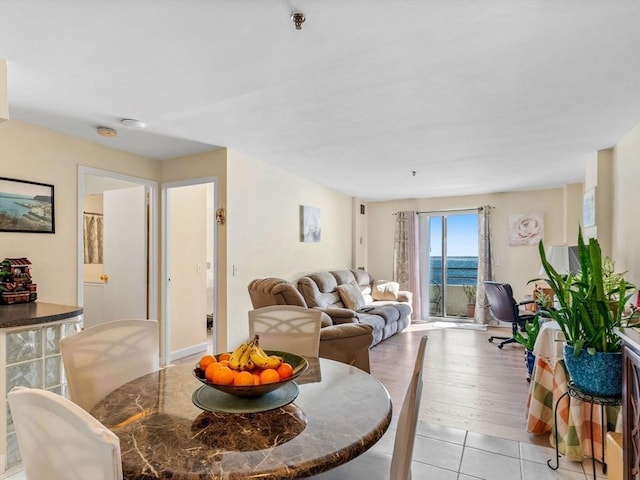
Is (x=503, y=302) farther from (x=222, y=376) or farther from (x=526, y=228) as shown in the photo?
(x=222, y=376)

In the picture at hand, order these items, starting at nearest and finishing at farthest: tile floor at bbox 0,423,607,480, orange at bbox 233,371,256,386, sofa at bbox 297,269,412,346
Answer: orange at bbox 233,371,256,386, tile floor at bbox 0,423,607,480, sofa at bbox 297,269,412,346

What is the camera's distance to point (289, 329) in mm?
2246

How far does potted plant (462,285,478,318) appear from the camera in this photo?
22.6 ft

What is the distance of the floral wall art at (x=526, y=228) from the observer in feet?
20.3

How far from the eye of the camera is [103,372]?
5.43ft

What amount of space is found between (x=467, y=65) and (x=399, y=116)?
82cm

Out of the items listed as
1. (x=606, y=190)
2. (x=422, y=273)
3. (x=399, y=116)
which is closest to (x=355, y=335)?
(x=399, y=116)

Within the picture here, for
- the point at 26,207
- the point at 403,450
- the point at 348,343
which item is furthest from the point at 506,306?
the point at 26,207

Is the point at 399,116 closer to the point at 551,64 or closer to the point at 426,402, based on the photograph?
the point at 551,64

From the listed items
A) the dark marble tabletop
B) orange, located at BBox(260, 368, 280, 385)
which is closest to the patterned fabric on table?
orange, located at BBox(260, 368, 280, 385)

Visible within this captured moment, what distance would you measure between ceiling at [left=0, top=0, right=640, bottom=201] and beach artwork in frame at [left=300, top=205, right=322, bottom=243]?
1541mm

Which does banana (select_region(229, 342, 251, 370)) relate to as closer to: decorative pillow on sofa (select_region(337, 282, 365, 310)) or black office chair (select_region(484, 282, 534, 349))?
decorative pillow on sofa (select_region(337, 282, 365, 310))

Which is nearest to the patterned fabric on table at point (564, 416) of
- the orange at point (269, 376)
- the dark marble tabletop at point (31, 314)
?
the orange at point (269, 376)

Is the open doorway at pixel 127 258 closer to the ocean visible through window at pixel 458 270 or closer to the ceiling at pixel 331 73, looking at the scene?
the ceiling at pixel 331 73
